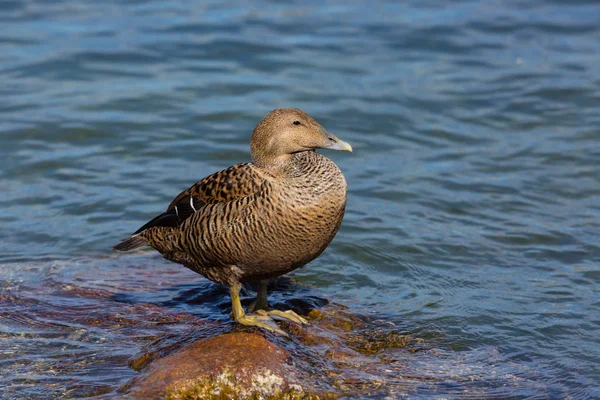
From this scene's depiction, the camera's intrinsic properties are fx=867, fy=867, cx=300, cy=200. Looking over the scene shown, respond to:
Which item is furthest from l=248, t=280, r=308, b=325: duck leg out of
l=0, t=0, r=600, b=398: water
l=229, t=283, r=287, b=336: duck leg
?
l=0, t=0, r=600, b=398: water

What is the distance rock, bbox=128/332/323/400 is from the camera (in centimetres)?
459

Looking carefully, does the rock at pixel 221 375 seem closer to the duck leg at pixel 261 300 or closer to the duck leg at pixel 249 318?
the duck leg at pixel 249 318

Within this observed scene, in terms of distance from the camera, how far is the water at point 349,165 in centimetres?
575

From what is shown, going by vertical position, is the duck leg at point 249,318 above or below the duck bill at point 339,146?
below

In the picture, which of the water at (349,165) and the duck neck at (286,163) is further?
the water at (349,165)

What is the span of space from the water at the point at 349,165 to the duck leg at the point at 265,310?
0.25 meters

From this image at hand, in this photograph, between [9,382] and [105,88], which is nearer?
[9,382]

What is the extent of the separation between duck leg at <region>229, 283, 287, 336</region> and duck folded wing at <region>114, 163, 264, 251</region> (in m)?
0.57

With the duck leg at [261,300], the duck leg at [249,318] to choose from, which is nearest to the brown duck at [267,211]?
the duck leg at [249,318]

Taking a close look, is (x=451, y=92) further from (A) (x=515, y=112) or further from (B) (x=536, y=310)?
(B) (x=536, y=310)

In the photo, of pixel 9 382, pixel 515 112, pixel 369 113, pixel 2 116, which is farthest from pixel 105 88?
pixel 9 382

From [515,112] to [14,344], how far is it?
7055 millimetres

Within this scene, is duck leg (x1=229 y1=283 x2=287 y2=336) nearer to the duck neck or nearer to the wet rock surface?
the wet rock surface

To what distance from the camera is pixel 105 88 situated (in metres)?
11.1
